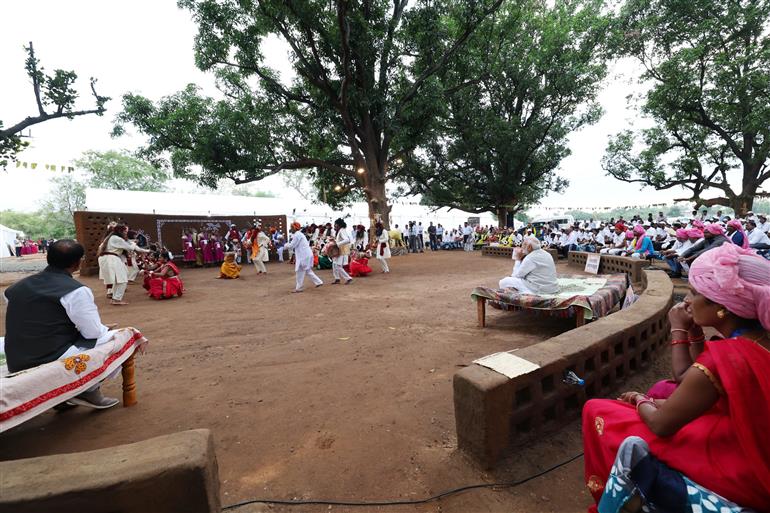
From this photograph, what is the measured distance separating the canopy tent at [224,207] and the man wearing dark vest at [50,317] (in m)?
14.7

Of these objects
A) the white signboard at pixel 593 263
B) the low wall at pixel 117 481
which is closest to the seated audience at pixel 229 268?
the white signboard at pixel 593 263

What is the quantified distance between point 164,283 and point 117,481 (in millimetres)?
7951

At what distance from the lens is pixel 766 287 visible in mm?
1254

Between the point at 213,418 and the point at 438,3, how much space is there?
1555 cm

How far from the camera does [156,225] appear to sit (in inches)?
584

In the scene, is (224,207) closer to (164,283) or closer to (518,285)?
(164,283)

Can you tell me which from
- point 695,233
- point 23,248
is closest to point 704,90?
point 695,233

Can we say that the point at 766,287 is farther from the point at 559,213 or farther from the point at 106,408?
the point at 559,213

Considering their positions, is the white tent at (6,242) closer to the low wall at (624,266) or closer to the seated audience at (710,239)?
the low wall at (624,266)

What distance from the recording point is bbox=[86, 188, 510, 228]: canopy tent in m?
15.4

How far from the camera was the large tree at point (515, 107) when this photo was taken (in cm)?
1780

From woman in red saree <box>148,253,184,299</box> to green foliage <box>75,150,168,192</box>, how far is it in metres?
28.4

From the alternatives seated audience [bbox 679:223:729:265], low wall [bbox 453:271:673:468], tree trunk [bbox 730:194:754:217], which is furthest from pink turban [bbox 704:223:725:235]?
tree trunk [bbox 730:194:754:217]

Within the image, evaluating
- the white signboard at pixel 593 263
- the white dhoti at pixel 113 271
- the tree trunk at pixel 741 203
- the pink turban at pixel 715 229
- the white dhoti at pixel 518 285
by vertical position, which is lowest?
the white signboard at pixel 593 263
